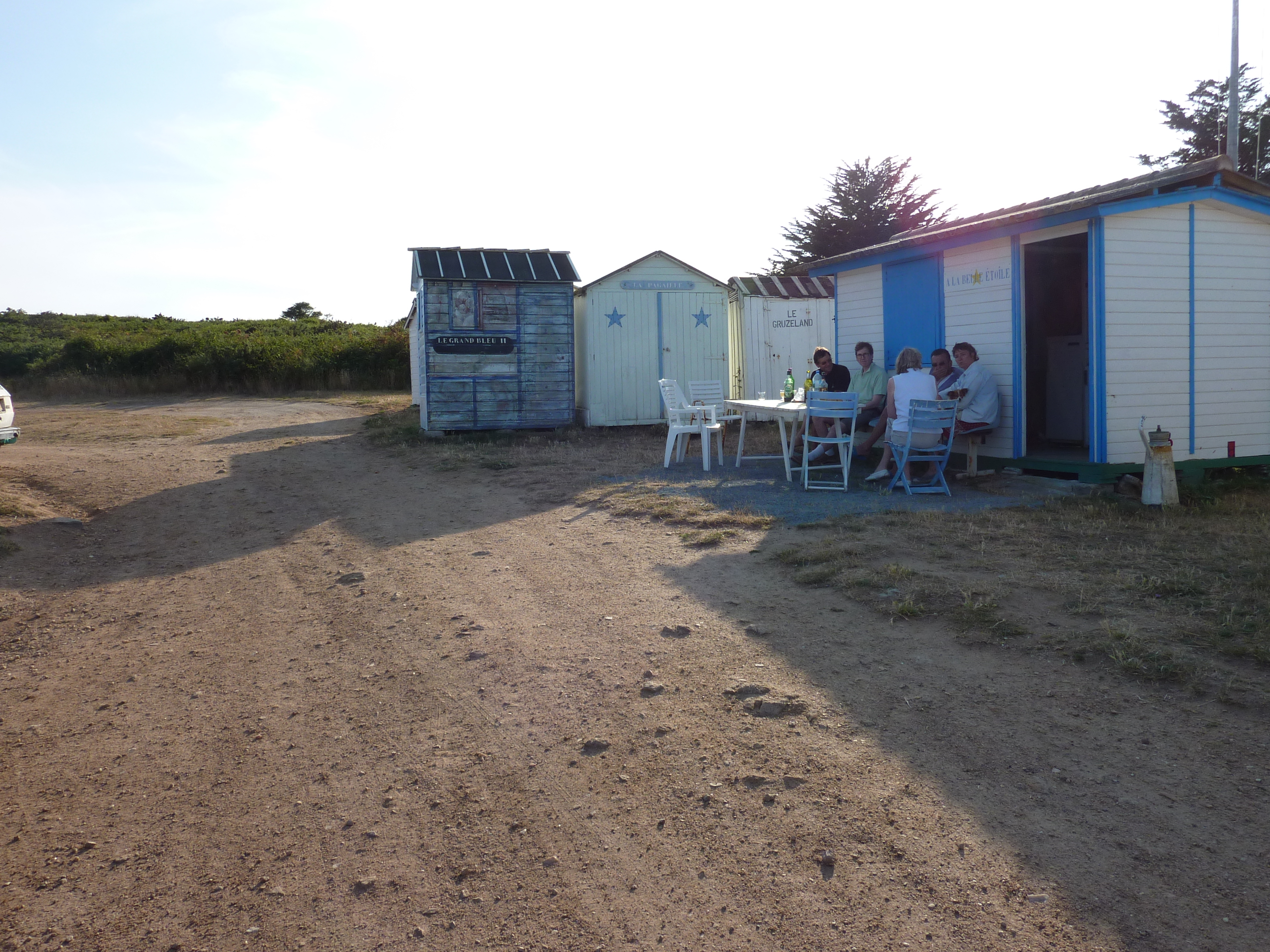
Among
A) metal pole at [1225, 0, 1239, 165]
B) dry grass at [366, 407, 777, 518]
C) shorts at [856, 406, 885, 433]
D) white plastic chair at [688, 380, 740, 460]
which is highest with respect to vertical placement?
metal pole at [1225, 0, 1239, 165]

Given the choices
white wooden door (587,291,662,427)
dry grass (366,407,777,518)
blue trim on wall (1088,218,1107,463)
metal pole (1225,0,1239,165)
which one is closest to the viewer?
blue trim on wall (1088,218,1107,463)

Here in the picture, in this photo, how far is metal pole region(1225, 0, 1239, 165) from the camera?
18328 millimetres

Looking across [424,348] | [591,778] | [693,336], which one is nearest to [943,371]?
[693,336]

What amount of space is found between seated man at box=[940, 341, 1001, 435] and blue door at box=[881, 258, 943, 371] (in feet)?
2.65

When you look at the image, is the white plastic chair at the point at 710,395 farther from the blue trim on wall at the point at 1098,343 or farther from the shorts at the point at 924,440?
the blue trim on wall at the point at 1098,343

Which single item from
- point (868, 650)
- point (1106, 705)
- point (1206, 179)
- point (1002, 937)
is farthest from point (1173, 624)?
point (1206, 179)

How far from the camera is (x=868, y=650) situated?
3977mm

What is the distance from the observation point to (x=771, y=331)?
608 inches

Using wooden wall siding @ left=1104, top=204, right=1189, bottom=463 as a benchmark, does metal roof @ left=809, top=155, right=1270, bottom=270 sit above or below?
above

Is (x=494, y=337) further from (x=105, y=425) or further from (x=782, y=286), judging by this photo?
(x=105, y=425)

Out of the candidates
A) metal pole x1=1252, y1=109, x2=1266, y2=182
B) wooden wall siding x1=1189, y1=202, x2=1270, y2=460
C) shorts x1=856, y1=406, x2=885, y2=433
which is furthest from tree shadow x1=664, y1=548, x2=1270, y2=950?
metal pole x1=1252, y1=109, x2=1266, y2=182

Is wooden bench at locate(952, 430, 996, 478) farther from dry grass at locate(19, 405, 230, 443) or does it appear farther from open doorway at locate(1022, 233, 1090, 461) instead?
dry grass at locate(19, 405, 230, 443)

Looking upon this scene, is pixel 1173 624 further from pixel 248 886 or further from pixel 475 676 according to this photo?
pixel 248 886

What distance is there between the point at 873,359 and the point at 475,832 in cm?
846
